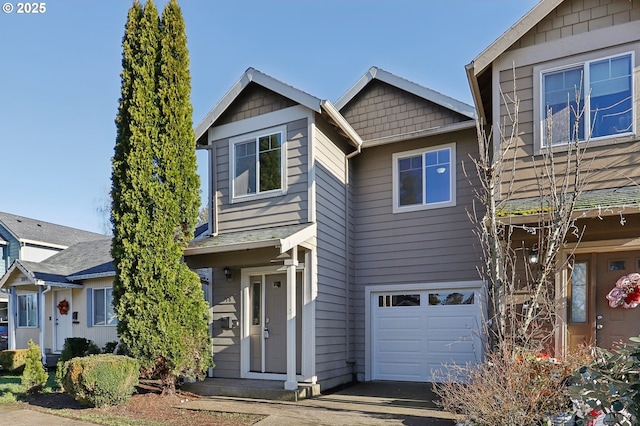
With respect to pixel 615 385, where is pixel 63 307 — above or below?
below

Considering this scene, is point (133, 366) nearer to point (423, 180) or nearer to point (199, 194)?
point (199, 194)

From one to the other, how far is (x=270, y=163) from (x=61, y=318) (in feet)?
35.6

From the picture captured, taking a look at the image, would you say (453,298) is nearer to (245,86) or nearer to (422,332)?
(422,332)

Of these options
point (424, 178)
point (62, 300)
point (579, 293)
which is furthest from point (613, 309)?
point (62, 300)

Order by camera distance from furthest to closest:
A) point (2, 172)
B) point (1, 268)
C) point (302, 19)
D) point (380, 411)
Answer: point (1, 268) → point (2, 172) → point (302, 19) → point (380, 411)

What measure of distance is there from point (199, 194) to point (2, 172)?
1255 cm

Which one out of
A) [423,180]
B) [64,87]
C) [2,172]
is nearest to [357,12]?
[423,180]

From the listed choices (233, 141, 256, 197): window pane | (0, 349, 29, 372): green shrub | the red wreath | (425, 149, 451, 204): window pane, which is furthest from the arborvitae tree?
the red wreath

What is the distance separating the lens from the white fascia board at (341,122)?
28.5 feet

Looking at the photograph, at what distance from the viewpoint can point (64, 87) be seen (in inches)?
468

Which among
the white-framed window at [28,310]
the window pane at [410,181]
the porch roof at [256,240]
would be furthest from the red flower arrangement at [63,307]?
the window pane at [410,181]

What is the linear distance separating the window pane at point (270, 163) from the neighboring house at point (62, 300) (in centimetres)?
684

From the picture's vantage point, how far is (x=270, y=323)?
365 inches

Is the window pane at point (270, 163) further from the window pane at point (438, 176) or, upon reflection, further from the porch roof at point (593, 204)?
the porch roof at point (593, 204)
